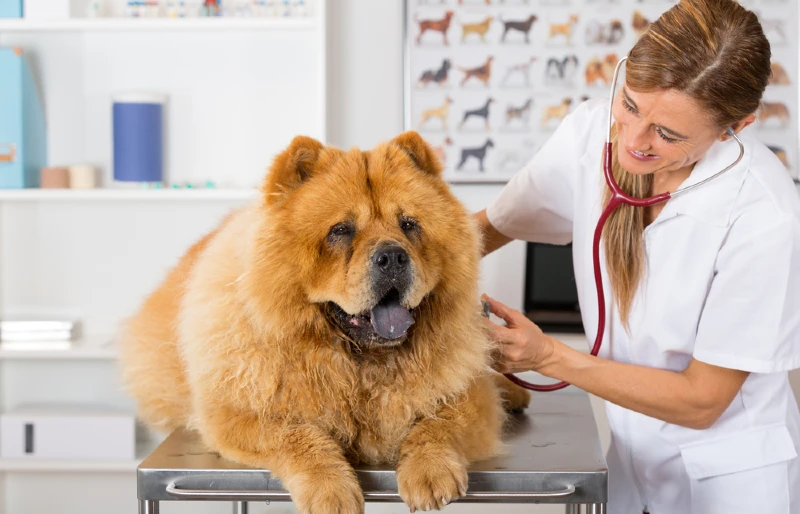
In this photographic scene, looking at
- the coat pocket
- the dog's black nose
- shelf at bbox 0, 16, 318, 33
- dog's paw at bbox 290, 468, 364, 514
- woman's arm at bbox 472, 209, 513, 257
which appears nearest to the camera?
dog's paw at bbox 290, 468, 364, 514

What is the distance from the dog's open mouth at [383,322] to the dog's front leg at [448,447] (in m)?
0.17

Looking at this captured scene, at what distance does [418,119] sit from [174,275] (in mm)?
1335

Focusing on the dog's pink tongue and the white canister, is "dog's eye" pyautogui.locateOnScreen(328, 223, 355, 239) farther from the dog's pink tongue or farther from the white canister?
the white canister

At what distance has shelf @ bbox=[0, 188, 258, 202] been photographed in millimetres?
2590

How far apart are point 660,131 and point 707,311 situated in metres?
0.33

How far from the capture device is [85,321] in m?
2.91

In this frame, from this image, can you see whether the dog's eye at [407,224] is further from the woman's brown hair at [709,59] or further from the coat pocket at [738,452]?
the coat pocket at [738,452]

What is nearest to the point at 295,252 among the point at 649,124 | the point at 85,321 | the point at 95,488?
the point at 649,124

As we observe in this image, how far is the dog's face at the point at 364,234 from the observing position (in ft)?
4.10

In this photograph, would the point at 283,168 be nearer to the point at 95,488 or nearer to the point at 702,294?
the point at 702,294

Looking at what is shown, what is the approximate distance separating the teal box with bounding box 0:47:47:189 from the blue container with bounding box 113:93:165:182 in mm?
299

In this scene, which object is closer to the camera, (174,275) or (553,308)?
(174,275)

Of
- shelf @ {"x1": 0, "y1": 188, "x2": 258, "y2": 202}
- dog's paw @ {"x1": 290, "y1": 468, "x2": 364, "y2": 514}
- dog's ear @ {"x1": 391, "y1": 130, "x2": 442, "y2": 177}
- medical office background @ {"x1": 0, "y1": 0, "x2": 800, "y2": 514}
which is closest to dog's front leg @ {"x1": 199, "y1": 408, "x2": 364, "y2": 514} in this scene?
dog's paw @ {"x1": 290, "y1": 468, "x2": 364, "y2": 514}

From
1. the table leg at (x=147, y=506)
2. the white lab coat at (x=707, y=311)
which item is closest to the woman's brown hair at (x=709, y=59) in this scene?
the white lab coat at (x=707, y=311)
